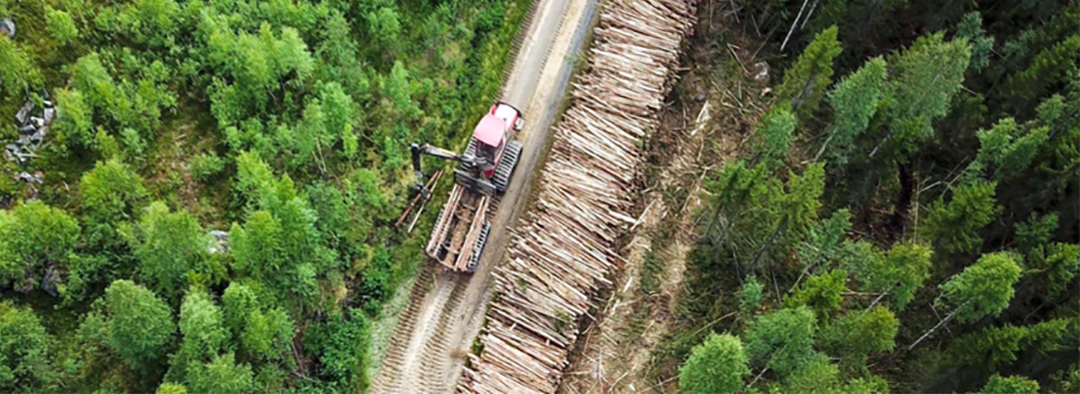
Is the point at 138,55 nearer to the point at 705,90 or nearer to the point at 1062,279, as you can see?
the point at 705,90

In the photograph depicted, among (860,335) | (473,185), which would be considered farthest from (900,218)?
(473,185)

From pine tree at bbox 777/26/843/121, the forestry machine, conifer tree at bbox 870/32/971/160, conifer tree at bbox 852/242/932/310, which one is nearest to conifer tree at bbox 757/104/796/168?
pine tree at bbox 777/26/843/121

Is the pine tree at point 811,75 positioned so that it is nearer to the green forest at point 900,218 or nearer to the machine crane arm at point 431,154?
the green forest at point 900,218

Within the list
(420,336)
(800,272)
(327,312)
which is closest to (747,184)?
(800,272)

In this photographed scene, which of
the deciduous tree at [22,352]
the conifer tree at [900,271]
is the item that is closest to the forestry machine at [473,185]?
the deciduous tree at [22,352]

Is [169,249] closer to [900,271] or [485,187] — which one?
[485,187]

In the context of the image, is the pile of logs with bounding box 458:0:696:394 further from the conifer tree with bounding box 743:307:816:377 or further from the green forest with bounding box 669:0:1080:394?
the conifer tree with bounding box 743:307:816:377
